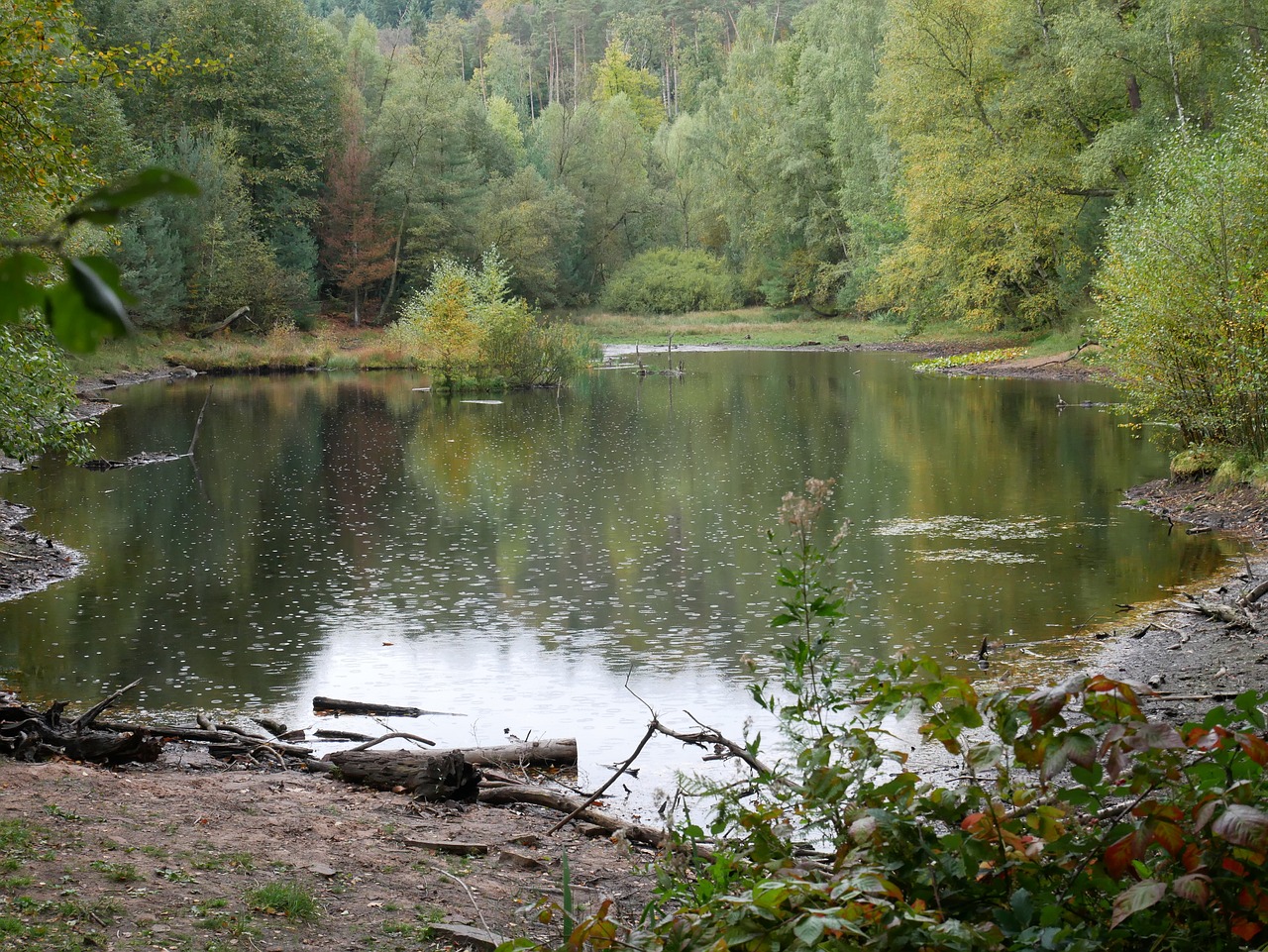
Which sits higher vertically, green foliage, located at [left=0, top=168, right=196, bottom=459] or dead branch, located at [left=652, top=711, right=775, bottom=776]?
→ green foliage, located at [left=0, top=168, right=196, bottom=459]

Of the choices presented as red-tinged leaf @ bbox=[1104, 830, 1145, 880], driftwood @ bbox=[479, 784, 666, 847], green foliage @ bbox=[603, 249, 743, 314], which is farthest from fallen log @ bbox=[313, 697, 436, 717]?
green foliage @ bbox=[603, 249, 743, 314]

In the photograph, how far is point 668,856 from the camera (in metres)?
3.53

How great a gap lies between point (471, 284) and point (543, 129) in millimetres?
33993

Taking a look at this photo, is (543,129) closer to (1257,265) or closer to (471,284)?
(471,284)

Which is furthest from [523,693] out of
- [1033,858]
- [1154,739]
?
[1154,739]

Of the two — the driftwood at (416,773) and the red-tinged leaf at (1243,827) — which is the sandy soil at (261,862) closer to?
the driftwood at (416,773)

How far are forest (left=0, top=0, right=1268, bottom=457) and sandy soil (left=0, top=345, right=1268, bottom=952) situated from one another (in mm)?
5671

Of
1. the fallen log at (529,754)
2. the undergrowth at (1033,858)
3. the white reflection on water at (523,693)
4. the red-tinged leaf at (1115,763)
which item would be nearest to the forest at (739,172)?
the white reflection on water at (523,693)

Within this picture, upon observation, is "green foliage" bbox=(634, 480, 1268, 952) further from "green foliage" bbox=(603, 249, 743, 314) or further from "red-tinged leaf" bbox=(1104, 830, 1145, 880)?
"green foliage" bbox=(603, 249, 743, 314)

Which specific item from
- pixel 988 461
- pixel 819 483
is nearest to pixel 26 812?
pixel 819 483

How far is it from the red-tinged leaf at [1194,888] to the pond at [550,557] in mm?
5921

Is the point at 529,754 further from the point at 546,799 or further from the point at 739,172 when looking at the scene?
the point at 739,172

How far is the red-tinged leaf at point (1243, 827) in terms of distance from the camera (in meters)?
2.56

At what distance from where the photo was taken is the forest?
1750 cm
